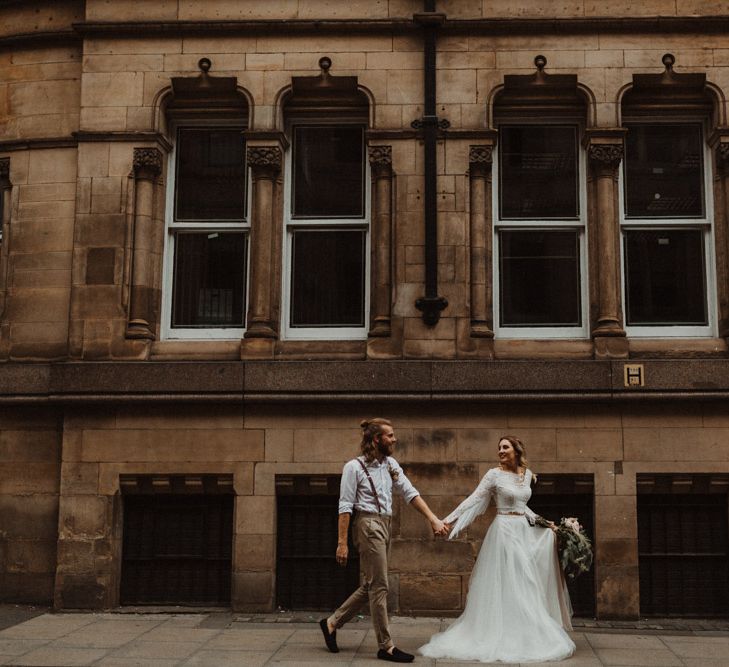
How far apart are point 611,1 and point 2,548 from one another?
9.53 m

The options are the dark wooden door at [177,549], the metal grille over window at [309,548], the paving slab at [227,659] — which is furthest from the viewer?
the dark wooden door at [177,549]

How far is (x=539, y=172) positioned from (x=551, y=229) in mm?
713

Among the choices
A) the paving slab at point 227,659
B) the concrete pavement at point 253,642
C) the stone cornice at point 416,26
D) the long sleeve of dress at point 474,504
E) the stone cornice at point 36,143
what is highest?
the stone cornice at point 416,26

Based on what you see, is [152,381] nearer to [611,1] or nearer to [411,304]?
[411,304]

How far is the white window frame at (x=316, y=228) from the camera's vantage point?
37.6 feet

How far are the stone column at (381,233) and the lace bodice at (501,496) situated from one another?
2704mm

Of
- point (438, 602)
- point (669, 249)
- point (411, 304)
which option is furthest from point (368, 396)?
point (669, 249)

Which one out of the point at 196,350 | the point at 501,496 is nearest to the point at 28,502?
the point at 196,350

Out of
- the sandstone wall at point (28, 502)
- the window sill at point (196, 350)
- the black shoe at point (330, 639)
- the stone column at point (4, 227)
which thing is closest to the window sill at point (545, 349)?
the window sill at point (196, 350)

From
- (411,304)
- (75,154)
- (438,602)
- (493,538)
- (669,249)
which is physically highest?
(75,154)

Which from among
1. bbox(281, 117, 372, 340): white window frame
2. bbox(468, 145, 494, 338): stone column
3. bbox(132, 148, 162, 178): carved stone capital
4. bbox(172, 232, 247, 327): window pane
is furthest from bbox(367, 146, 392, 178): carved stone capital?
bbox(132, 148, 162, 178): carved stone capital

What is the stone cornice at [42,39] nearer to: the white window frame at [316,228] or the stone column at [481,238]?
the white window frame at [316,228]

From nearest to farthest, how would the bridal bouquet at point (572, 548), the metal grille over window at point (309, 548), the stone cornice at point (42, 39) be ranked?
the bridal bouquet at point (572, 548) < the metal grille over window at point (309, 548) < the stone cornice at point (42, 39)

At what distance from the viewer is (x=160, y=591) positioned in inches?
434
